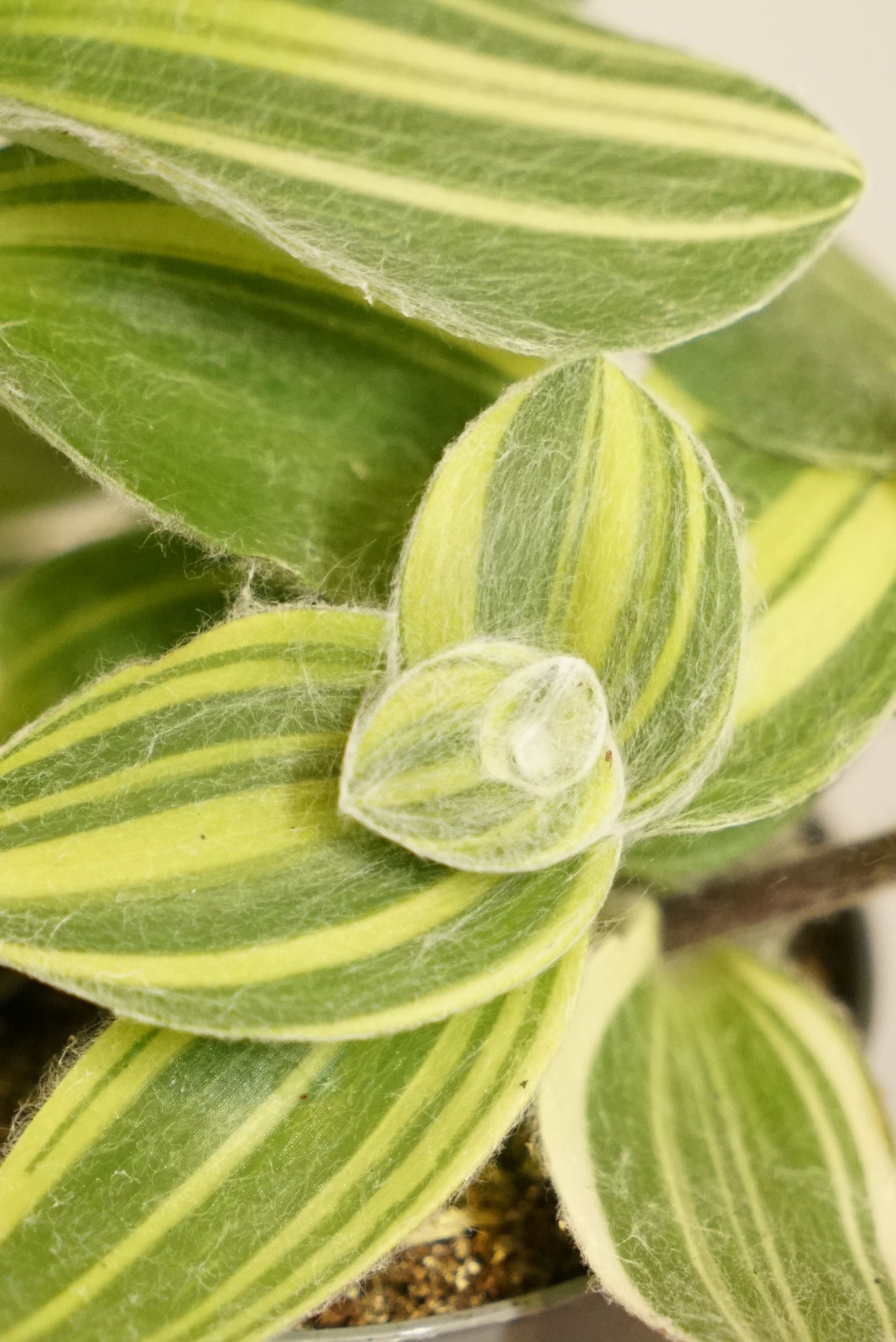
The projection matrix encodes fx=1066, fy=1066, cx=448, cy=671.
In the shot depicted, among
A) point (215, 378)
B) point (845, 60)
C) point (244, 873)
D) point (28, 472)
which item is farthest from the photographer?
point (845, 60)

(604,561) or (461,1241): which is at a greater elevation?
(604,561)

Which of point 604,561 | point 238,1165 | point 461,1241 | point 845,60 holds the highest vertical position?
point 845,60

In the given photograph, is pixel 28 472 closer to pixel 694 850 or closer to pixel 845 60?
pixel 694 850

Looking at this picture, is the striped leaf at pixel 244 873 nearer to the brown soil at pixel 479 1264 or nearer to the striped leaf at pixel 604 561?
the striped leaf at pixel 604 561

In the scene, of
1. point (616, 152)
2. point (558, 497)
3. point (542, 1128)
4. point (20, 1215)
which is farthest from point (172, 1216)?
point (616, 152)

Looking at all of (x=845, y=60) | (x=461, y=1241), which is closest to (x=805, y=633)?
(x=461, y=1241)

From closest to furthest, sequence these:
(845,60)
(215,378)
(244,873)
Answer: (244,873) < (215,378) < (845,60)

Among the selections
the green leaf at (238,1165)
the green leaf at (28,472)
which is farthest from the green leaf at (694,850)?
the green leaf at (28,472)

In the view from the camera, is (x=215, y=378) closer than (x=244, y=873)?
No
